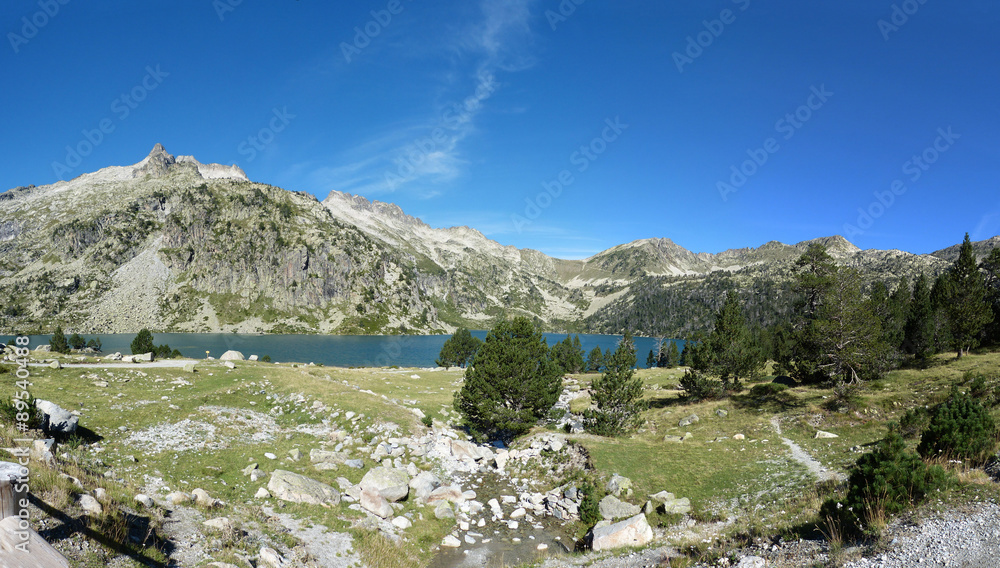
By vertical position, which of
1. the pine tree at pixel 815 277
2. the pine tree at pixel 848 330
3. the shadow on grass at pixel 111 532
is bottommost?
the shadow on grass at pixel 111 532

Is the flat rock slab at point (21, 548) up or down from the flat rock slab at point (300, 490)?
up

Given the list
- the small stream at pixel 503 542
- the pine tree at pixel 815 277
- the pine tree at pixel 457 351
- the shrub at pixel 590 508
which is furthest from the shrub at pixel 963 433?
the pine tree at pixel 457 351

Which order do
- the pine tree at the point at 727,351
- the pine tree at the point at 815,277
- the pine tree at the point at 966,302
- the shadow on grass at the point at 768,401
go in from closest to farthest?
the shadow on grass at the point at 768,401 → the pine tree at the point at 815,277 → the pine tree at the point at 966,302 → the pine tree at the point at 727,351

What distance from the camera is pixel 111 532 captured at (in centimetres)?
1043

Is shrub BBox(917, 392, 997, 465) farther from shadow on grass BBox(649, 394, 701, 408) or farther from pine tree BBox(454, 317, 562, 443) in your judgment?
shadow on grass BBox(649, 394, 701, 408)

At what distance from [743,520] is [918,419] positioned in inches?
513

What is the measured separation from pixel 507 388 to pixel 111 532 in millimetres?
24954

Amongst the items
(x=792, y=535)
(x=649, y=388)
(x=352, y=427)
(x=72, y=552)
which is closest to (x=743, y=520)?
(x=792, y=535)

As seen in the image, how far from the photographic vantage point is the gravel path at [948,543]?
9.55 metres

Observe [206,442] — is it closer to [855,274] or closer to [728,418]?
[728,418]

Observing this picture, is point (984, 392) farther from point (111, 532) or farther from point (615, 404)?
point (111, 532)

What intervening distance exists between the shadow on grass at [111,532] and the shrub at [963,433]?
1017 inches

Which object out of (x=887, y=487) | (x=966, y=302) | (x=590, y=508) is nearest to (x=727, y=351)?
(x=966, y=302)

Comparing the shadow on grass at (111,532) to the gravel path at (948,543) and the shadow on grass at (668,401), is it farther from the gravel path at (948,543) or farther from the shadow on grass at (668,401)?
the shadow on grass at (668,401)
